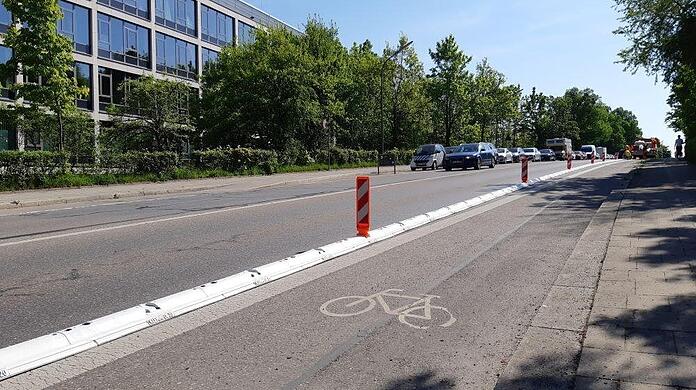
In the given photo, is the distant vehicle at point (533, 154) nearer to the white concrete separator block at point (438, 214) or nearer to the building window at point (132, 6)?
the building window at point (132, 6)

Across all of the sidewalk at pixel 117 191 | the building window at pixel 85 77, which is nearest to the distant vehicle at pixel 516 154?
the sidewalk at pixel 117 191

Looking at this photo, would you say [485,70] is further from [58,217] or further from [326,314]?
[326,314]

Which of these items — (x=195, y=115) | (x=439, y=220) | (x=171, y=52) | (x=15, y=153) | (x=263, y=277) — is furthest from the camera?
(x=171, y=52)

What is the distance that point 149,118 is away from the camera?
1359 inches

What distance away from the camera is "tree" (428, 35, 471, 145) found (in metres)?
59.8

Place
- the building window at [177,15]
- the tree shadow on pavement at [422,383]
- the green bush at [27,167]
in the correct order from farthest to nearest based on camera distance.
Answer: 1. the building window at [177,15]
2. the green bush at [27,167]
3. the tree shadow on pavement at [422,383]

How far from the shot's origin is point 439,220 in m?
11.4

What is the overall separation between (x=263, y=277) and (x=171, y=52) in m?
50.0

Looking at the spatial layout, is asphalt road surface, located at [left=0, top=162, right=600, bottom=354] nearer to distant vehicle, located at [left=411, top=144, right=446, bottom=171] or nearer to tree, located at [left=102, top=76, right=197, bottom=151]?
tree, located at [left=102, top=76, right=197, bottom=151]

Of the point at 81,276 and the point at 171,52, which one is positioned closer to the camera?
the point at 81,276

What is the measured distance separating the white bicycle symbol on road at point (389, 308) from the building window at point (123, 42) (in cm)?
4475

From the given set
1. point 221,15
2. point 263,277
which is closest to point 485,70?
point 221,15

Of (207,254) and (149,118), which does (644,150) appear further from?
(207,254)

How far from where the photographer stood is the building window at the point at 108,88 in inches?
1738
